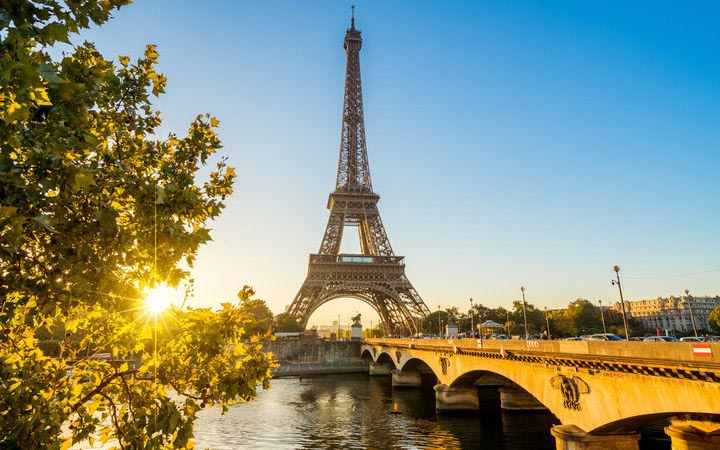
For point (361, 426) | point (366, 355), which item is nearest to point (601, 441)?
point (361, 426)

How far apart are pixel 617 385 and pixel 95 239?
16.8 metres

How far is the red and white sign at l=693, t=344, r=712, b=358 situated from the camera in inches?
439

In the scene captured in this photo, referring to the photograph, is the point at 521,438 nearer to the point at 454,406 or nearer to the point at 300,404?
the point at 454,406

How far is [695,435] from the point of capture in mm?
16578

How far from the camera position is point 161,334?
20.4 ft

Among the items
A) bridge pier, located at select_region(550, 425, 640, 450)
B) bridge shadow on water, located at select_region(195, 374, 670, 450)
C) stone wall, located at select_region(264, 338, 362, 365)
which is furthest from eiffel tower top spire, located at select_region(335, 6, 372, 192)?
bridge pier, located at select_region(550, 425, 640, 450)

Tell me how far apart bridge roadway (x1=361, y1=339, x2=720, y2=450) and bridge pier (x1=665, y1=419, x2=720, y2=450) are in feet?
0.11

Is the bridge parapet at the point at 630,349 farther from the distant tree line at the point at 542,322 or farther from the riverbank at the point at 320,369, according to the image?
the distant tree line at the point at 542,322

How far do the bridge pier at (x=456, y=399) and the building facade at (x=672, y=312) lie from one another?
12393 centimetres

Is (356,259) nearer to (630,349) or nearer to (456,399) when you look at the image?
(456,399)

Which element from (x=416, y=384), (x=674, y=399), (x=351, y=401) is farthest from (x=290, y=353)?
(x=674, y=399)

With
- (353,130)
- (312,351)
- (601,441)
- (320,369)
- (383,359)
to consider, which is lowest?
(320,369)

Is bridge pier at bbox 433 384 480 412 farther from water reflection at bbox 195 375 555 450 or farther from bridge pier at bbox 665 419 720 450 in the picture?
bridge pier at bbox 665 419 720 450

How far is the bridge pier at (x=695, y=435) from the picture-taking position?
1600 cm
